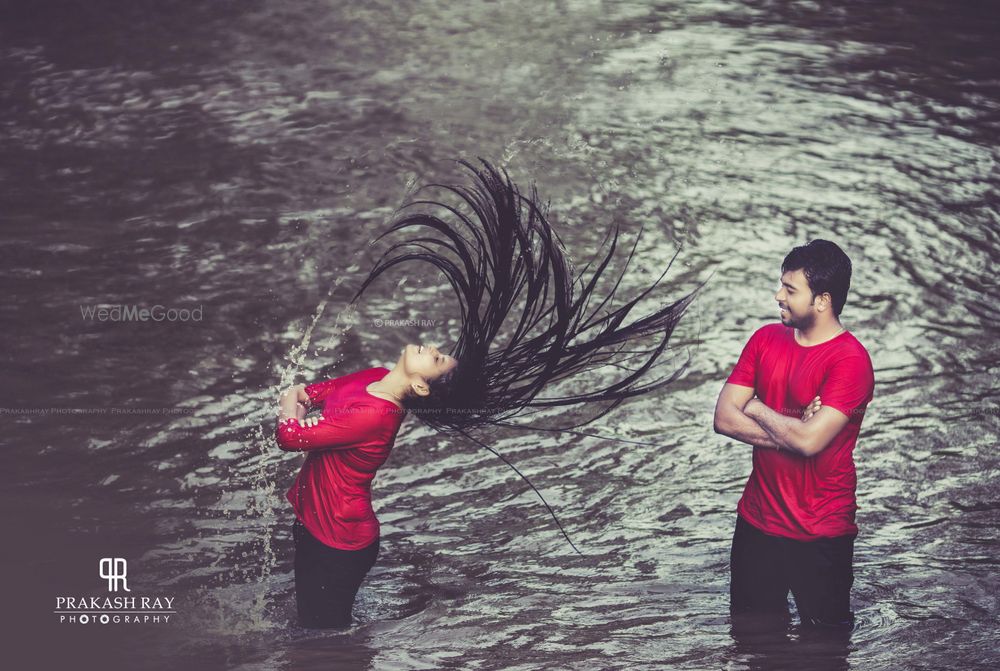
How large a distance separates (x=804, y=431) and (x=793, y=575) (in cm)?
61

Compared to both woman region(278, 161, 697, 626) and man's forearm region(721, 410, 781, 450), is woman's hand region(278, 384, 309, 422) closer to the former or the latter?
woman region(278, 161, 697, 626)

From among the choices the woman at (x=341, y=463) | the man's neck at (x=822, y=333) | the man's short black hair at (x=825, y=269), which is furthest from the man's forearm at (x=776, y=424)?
the woman at (x=341, y=463)

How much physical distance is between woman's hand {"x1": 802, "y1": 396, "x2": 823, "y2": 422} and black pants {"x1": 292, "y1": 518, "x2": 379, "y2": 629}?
1711mm

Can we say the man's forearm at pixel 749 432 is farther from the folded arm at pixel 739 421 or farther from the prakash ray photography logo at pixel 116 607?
the prakash ray photography logo at pixel 116 607

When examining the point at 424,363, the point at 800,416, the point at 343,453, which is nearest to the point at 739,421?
the point at 800,416

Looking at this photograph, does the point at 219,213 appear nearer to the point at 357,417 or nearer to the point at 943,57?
the point at 357,417

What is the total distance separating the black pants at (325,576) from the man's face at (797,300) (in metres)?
1.81

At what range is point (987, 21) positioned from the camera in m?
14.2

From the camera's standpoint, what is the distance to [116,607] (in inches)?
211

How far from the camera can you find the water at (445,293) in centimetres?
536

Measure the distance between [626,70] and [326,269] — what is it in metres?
5.29

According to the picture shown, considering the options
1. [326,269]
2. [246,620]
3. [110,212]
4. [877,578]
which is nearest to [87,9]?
[110,212]

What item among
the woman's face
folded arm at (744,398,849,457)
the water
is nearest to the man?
folded arm at (744,398,849,457)

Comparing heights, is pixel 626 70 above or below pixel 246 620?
above
